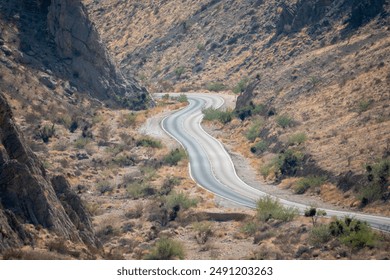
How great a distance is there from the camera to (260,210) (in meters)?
54.4

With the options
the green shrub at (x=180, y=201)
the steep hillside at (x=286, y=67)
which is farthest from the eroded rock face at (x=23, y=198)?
the steep hillside at (x=286, y=67)

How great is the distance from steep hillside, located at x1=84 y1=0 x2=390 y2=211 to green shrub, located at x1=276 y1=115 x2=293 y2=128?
6.2 inches

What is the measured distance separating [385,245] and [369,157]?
894 inches

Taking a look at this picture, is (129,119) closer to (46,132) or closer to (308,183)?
(46,132)

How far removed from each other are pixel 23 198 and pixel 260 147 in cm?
4890

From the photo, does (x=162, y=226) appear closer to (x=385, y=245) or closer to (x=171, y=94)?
(x=385, y=245)

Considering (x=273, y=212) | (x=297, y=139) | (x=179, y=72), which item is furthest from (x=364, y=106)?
(x=179, y=72)

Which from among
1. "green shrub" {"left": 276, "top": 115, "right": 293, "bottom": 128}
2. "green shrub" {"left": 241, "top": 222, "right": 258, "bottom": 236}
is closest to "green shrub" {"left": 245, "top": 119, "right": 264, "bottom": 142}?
"green shrub" {"left": 276, "top": 115, "right": 293, "bottom": 128}

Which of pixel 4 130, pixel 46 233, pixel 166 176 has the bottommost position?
pixel 166 176

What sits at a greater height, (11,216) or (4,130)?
(4,130)

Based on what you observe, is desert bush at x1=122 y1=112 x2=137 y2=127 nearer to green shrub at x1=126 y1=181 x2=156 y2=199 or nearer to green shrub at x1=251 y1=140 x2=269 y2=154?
green shrub at x1=251 y1=140 x2=269 y2=154

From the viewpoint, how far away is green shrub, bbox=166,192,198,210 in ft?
192
